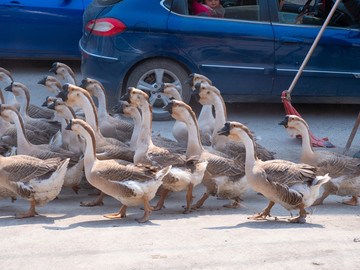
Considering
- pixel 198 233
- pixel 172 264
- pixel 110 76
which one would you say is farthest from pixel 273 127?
pixel 172 264

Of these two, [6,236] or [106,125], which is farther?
[106,125]

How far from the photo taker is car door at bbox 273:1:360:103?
10109 millimetres

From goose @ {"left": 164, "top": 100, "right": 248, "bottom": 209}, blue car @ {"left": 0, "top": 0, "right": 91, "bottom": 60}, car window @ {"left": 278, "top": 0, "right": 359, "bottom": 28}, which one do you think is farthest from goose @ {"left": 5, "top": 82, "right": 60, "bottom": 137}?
car window @ {"left": 278, "top": 0, "right": 359, "bottom": 28}

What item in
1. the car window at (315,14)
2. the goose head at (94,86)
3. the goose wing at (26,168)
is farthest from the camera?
the car window at (315,14)

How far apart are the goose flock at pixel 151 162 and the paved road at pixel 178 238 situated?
0.19 meters

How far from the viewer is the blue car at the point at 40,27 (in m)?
12.8

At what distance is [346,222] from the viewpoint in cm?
614

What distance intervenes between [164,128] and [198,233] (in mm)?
4501

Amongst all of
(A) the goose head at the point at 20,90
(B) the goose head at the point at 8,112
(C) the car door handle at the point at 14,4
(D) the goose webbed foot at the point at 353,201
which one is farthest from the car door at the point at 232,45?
(C) the car door handle at the point at 14,4

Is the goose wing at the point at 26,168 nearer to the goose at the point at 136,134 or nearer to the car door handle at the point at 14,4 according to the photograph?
the goose at the point at 136,134

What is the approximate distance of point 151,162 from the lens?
672cm

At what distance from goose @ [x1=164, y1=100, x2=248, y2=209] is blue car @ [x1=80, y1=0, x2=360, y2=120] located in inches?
122

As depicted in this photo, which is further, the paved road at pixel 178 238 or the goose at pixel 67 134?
the goose at pixel 67 134

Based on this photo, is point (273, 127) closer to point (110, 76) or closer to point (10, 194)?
point (110, 76)
